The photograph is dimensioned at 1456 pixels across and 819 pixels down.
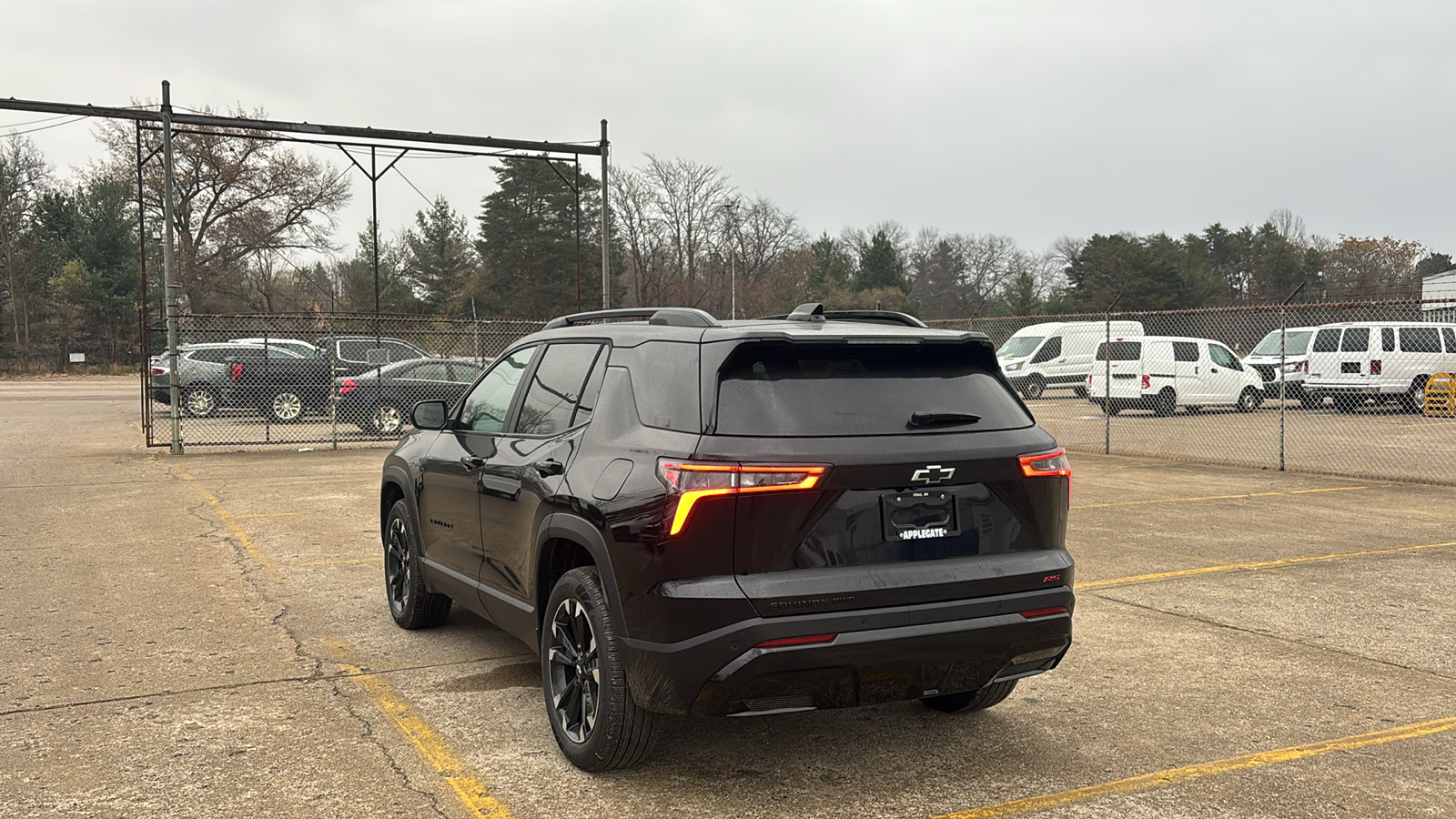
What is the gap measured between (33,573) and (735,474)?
21.4 ft

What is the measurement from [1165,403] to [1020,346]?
5.12 meters

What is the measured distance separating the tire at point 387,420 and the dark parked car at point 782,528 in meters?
16.2

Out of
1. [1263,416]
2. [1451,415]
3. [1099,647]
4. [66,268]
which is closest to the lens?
[1099,647]

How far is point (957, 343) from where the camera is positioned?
13.8ft

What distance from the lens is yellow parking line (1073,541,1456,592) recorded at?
→ 749 centimetres

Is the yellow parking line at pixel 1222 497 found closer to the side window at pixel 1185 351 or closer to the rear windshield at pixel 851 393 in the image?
the rear windshield at pixel 851 393

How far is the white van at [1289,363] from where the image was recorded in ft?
78.7

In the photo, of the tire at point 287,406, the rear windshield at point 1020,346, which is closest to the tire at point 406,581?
the tire at point 287,406

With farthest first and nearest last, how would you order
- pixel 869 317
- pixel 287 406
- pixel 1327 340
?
pixel 1327 340, pixel 287 406, pixel 869 317

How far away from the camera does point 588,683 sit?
4121 millimetres

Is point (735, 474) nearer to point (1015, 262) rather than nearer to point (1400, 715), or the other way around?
point (1400, 715)

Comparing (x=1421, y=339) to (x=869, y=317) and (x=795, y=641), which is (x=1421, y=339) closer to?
(x=869, y=317)

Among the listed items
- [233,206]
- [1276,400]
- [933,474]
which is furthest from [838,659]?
[233,206]

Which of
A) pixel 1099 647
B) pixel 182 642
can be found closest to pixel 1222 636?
pixel 1099 647
